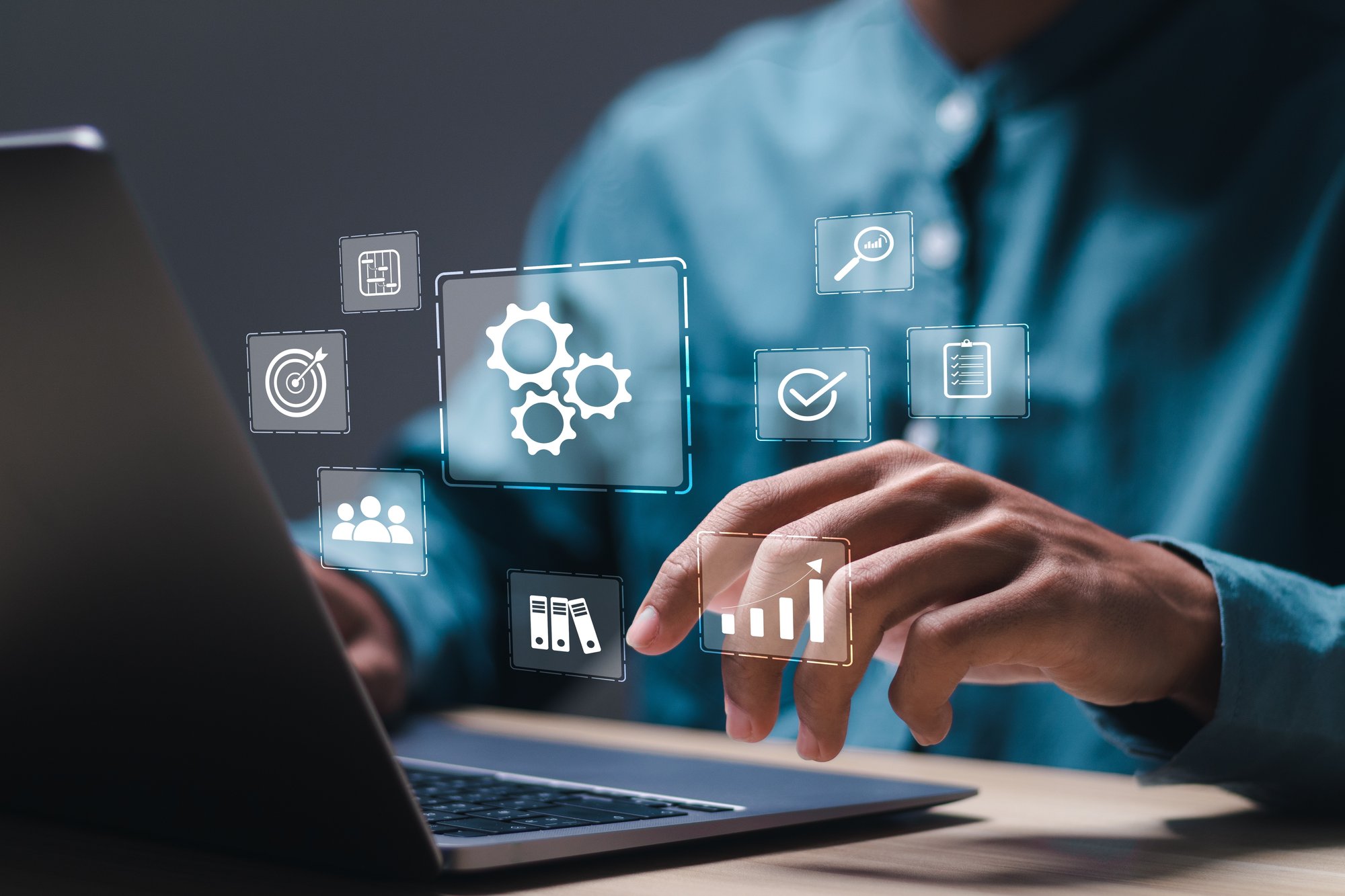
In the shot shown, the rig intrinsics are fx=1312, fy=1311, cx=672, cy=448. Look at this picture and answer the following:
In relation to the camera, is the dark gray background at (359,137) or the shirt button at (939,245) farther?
the dark gray background at (359,137)

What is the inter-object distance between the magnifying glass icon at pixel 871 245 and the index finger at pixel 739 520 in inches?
6.0

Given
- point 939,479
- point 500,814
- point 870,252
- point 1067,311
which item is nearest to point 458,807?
point 500,814

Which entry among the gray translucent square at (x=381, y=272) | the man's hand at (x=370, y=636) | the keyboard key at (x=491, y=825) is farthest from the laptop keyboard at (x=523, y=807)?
the gray translucent square at (x=381, y=272)

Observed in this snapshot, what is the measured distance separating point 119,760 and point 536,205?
51 cm

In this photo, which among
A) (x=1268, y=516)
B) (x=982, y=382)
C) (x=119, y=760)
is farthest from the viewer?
(x=1268, y=516)

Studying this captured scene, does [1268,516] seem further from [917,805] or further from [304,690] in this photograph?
[304,690]

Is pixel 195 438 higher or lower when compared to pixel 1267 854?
higher

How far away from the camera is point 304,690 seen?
407 millimetres

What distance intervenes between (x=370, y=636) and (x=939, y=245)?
428mm

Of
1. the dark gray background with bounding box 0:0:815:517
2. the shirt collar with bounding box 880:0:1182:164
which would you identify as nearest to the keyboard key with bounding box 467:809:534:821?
the dark gray background with bounding box 0:0:815:517

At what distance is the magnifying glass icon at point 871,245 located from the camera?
0.69m

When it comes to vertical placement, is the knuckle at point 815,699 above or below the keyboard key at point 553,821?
above

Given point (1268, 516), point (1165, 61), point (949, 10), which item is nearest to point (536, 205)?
point (949, 10)

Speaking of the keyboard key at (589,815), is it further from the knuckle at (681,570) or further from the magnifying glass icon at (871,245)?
the magnifying glass icon at (871,245)
